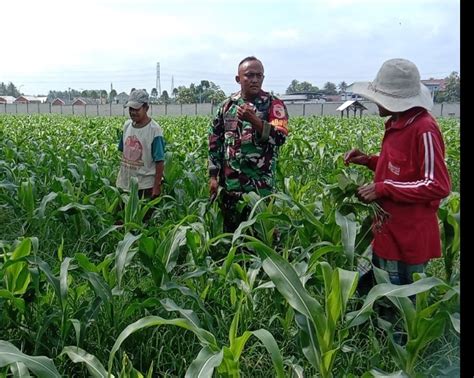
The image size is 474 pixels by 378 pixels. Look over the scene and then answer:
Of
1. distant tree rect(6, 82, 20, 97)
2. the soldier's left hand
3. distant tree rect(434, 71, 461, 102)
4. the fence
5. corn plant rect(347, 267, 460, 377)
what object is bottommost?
corn plant rect(347, 267, 460, 377)

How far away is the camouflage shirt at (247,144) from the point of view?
3.04 meters

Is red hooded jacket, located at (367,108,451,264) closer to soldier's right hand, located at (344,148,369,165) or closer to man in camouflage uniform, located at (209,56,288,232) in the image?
soldier's right hand, located at (344,148,369,165)

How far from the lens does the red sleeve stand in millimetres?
1918

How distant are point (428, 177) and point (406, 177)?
12 centimetres

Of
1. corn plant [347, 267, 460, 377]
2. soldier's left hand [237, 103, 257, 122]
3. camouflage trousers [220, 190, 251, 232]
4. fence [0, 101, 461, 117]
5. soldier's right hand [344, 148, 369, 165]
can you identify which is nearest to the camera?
corn plant [347, 267, 460, 377]

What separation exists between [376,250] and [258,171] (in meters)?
1.13

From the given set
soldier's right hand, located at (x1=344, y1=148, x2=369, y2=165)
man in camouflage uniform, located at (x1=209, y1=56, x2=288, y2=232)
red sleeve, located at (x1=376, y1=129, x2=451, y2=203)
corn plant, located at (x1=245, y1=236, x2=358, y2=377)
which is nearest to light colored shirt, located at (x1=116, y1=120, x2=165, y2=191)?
man in camouflage uniform, located at (x1=209, y1=56, x2=288, y2=232)

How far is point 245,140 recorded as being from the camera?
313 centimetres

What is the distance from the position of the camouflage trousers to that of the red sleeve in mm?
1433

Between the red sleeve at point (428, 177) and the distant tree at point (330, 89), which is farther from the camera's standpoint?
the distant tree at point (330, 89)

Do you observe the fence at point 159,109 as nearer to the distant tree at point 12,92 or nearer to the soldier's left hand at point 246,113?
the distant tree at point 12,92

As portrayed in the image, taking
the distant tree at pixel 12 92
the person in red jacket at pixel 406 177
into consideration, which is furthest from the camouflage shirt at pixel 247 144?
the distant tree at pixel 12 92
